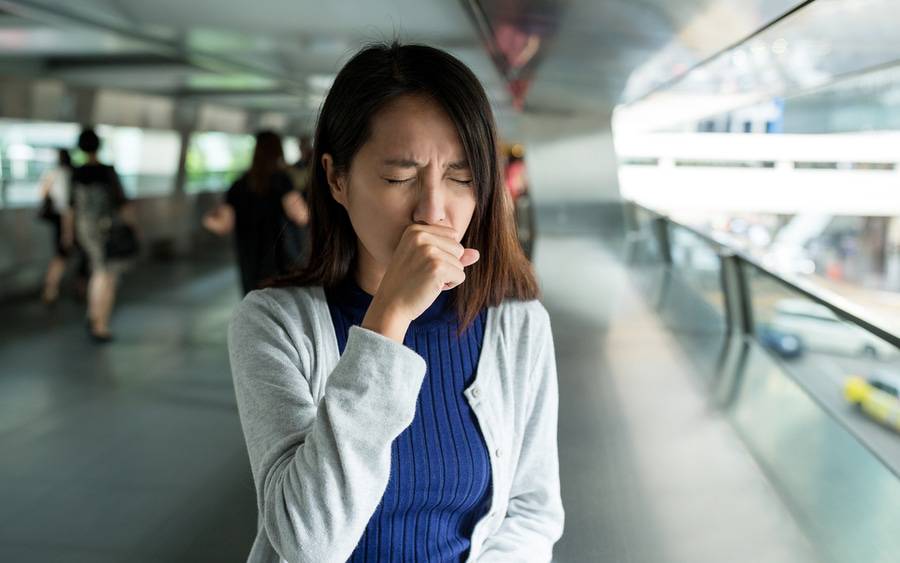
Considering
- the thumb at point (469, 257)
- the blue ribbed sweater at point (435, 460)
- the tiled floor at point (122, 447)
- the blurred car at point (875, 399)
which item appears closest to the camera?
the thumb at point (469, 257)

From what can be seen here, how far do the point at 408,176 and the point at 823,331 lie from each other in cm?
533

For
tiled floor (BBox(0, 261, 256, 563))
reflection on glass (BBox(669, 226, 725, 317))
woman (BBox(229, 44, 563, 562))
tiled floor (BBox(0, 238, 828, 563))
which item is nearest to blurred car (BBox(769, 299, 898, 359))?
tiled floor (BBox(0, 238, 828, 563))

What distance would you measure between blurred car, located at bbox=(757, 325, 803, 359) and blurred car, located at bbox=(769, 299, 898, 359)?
0.05 meters

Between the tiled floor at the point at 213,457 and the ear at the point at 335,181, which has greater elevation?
the ear at the point at 335,181

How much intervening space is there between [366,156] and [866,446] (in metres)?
4.48

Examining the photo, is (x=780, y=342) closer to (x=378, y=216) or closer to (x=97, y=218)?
(x=378, y=216)

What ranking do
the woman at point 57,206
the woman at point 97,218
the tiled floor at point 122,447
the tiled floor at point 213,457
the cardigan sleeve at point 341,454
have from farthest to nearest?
the woman at point 57,206 → the woman at point 97,218 → the tiled floor at point 122,447 → the tiled floor at point 213,457 → the cardigan sleeve at point 341,454

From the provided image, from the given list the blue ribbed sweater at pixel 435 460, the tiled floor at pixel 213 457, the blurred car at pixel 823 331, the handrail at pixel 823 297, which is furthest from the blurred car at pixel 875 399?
the blue ribbed sweater at pixel 435 460

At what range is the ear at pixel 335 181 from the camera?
5.27 ft

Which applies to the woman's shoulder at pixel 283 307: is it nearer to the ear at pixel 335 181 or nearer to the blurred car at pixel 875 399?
the ear at pixel 335 181

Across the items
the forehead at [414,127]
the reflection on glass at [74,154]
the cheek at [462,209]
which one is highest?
the reflection on glass at [74,154]

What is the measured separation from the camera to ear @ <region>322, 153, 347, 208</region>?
161cm

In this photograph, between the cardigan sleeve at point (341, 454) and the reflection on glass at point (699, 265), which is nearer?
the cardigan sleeve at point (341, 454)

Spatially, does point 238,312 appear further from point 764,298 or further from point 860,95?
point 860,95
